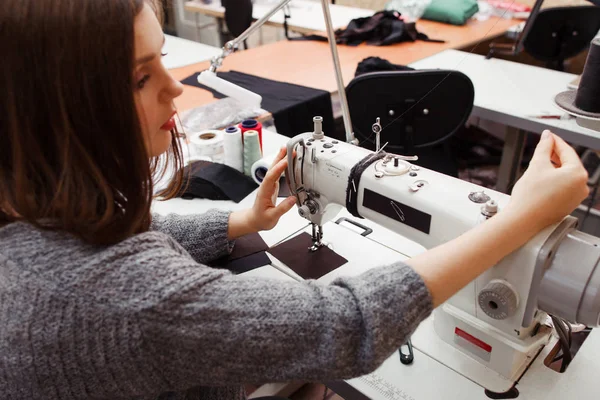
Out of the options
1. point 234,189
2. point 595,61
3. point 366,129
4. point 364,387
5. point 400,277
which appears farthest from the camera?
point 366,129

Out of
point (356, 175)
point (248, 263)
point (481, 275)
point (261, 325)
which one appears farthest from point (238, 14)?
point (261, 325)

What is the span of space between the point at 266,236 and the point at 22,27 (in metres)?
0.81

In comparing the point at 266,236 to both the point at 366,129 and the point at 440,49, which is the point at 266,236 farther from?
the point at 440,49

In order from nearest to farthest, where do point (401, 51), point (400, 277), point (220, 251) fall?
point (400, 277) → point (220, 251) → point (401, 51)

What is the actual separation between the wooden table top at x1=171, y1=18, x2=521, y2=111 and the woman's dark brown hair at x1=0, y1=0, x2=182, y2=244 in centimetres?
165

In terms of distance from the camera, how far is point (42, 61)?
22.5 inches

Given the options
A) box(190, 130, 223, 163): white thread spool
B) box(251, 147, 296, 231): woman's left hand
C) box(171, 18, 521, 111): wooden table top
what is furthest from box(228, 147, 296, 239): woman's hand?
box(171, 18, 521, 111): wooden table top

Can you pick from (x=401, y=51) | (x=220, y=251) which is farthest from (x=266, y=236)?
(x=401, y=51)

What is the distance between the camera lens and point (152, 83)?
717 millimetres

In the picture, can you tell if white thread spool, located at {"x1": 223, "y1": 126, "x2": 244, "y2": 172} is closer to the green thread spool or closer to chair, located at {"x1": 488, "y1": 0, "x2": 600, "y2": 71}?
the green thread spool

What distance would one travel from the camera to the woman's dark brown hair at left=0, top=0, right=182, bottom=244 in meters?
0.57

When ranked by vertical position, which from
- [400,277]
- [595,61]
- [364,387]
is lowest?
[364,387]

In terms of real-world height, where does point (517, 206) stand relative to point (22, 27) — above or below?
below

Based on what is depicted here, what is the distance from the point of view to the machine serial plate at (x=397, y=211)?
0.89 metres
